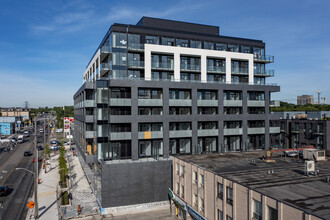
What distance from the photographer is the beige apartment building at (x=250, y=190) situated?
57.8 ft

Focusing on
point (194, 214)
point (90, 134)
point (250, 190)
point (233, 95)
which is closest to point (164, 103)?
point (90, 134)

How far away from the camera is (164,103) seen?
40.9 metres

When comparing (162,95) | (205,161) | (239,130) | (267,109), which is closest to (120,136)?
(162,95)

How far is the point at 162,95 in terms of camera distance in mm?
41094

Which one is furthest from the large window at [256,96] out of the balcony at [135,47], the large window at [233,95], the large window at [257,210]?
the large window at [257,210]

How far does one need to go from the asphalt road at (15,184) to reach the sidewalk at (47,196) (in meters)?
1.62

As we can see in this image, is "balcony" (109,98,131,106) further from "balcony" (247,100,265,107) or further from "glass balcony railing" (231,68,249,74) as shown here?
"balcony" (247,100,265,107)

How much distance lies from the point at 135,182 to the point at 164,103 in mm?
13421

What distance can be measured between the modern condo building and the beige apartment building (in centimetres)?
658

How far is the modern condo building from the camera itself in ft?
122

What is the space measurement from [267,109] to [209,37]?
18509 millimetres

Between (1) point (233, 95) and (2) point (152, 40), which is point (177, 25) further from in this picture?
(1) point (233, 95)

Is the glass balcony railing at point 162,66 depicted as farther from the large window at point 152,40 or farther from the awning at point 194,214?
the awning at point 194,214

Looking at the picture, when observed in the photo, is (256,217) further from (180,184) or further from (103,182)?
(103,182)
